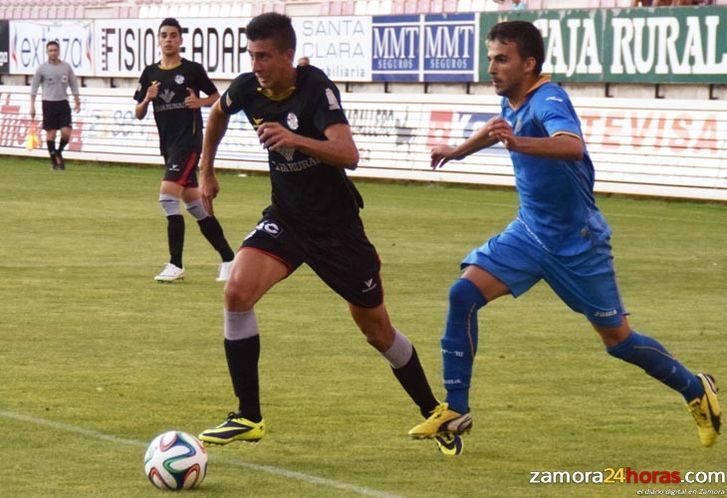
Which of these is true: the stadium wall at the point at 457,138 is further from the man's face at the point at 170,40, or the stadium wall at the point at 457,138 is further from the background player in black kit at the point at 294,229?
the background player in black kit at the point at 294,229

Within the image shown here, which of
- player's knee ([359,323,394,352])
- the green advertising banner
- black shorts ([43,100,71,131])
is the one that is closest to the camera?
player's knee ([359,323,394,352])

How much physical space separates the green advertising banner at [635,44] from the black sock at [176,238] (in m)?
10.8

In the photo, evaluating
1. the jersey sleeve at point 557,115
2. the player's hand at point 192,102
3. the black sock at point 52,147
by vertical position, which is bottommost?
the black sock at point 52,147

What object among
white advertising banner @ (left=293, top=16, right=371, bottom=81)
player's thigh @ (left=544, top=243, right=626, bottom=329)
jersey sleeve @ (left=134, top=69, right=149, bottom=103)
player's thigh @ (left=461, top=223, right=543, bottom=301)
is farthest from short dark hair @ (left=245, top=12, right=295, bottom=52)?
white advertising banner @ (left=293, top=16, right=371, bottom=81)

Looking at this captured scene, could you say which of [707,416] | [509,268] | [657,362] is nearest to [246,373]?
[509,268]

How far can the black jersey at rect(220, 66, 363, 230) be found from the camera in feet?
25.7

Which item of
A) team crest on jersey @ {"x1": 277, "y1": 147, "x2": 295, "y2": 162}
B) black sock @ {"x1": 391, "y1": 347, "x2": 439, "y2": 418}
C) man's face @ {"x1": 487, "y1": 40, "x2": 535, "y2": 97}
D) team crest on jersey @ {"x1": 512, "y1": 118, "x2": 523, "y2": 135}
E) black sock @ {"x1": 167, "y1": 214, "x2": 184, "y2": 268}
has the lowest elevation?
black sock @ {"x1": 167, "y1": 214, "x2": 184, "y2": 268}

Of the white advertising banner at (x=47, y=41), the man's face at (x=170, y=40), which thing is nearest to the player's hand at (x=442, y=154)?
the man's face at (x=170, y=40)

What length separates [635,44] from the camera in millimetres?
25344

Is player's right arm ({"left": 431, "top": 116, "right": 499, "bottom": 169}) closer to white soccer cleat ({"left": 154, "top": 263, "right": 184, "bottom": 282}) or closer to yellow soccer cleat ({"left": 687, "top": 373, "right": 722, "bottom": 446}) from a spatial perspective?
yellow soccer cleat ({"left": 687, "top": 373, "right": 722, "bottom": 446})

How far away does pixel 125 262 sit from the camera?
52.9 feet

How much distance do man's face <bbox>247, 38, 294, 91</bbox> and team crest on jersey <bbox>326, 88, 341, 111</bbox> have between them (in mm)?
213

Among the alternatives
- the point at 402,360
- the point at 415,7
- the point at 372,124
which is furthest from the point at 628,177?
the point at 402,360

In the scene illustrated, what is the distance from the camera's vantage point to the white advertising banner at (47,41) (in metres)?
37.0
